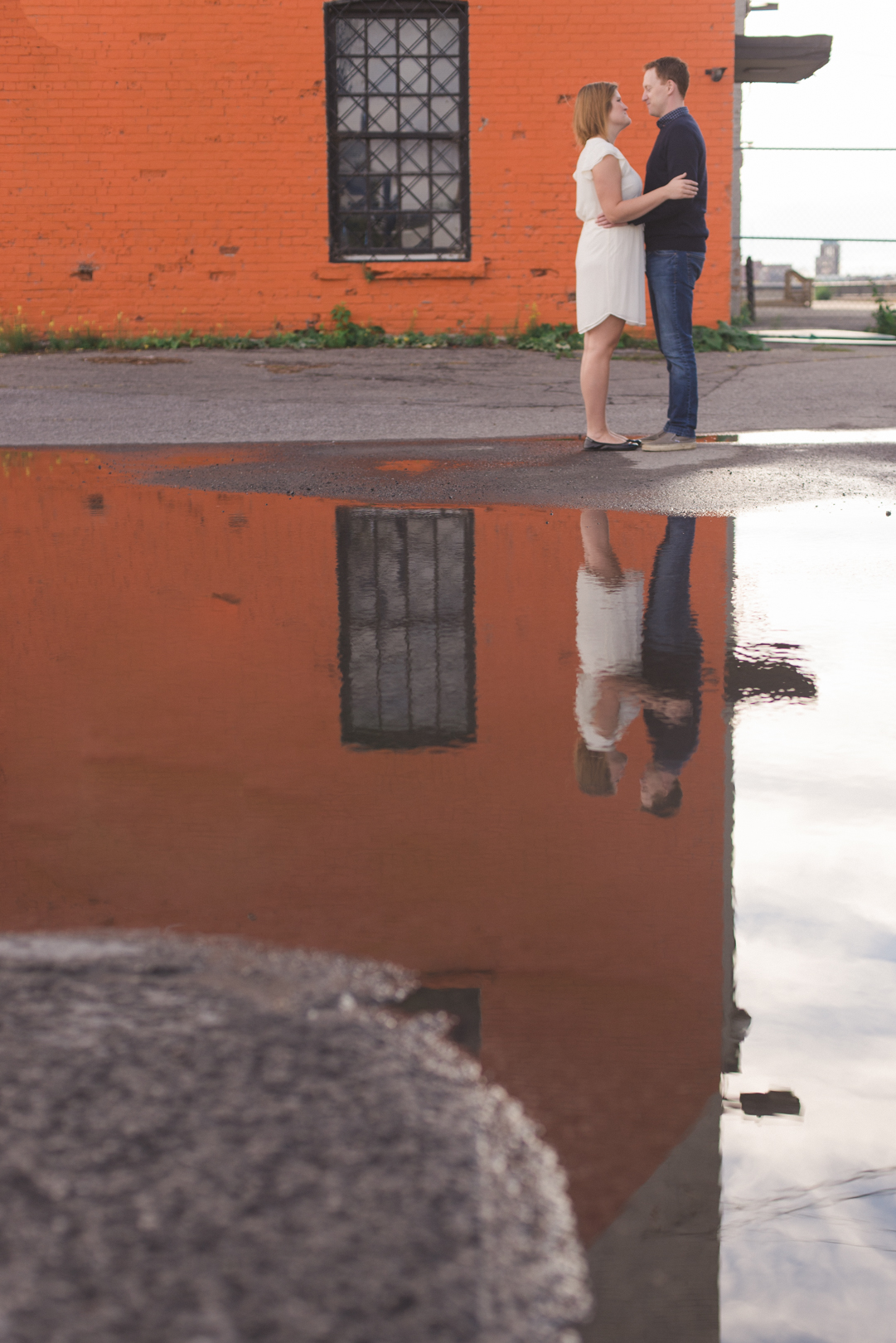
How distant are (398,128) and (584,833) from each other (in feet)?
41.1

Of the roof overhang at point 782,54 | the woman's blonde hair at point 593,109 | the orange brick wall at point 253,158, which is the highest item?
the roof overhang at point 782,54

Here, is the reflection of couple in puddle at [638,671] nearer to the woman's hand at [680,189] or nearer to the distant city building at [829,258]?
the woman's hand at [680,189]

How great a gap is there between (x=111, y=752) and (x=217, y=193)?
11.8 metres

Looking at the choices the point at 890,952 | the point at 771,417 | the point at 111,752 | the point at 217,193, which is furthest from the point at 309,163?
the point at 890,952

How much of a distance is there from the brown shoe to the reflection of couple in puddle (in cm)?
226

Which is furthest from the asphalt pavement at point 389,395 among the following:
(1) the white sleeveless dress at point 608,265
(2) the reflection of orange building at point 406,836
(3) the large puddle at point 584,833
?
(2) the reflection of orange building at point 406,836

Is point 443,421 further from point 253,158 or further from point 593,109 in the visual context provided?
point 253,158

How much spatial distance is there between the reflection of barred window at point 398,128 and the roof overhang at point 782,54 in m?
3.24

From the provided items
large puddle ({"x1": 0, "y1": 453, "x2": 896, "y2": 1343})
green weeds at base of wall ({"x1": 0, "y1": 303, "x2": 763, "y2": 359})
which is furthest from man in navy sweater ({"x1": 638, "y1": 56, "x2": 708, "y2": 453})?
green weeds at base of wall ({"x1": 0, "y1": 303, "x2": 763, "y2": 359})

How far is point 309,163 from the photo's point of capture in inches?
504

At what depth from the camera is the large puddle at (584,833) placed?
1.17 meters

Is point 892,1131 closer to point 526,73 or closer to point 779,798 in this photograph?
point 779,798

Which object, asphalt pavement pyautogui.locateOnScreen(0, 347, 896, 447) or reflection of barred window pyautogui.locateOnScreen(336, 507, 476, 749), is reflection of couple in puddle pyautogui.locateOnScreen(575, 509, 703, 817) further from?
asphalt pavement pyautogui.locateOnScreen(0, 347, 896, 447)

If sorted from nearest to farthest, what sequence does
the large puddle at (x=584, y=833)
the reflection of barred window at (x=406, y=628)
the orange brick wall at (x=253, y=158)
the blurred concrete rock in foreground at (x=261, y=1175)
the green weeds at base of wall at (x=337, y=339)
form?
the blurred concrete rock in foreground at (x=261, y=1175) → the large puddle at (x=584, y=833) → the reflection of barred window at (x=406, y=628) → the orange brick wall at (x=253, y=158) → the green weeds at base of wall at (x=337, y=339)
